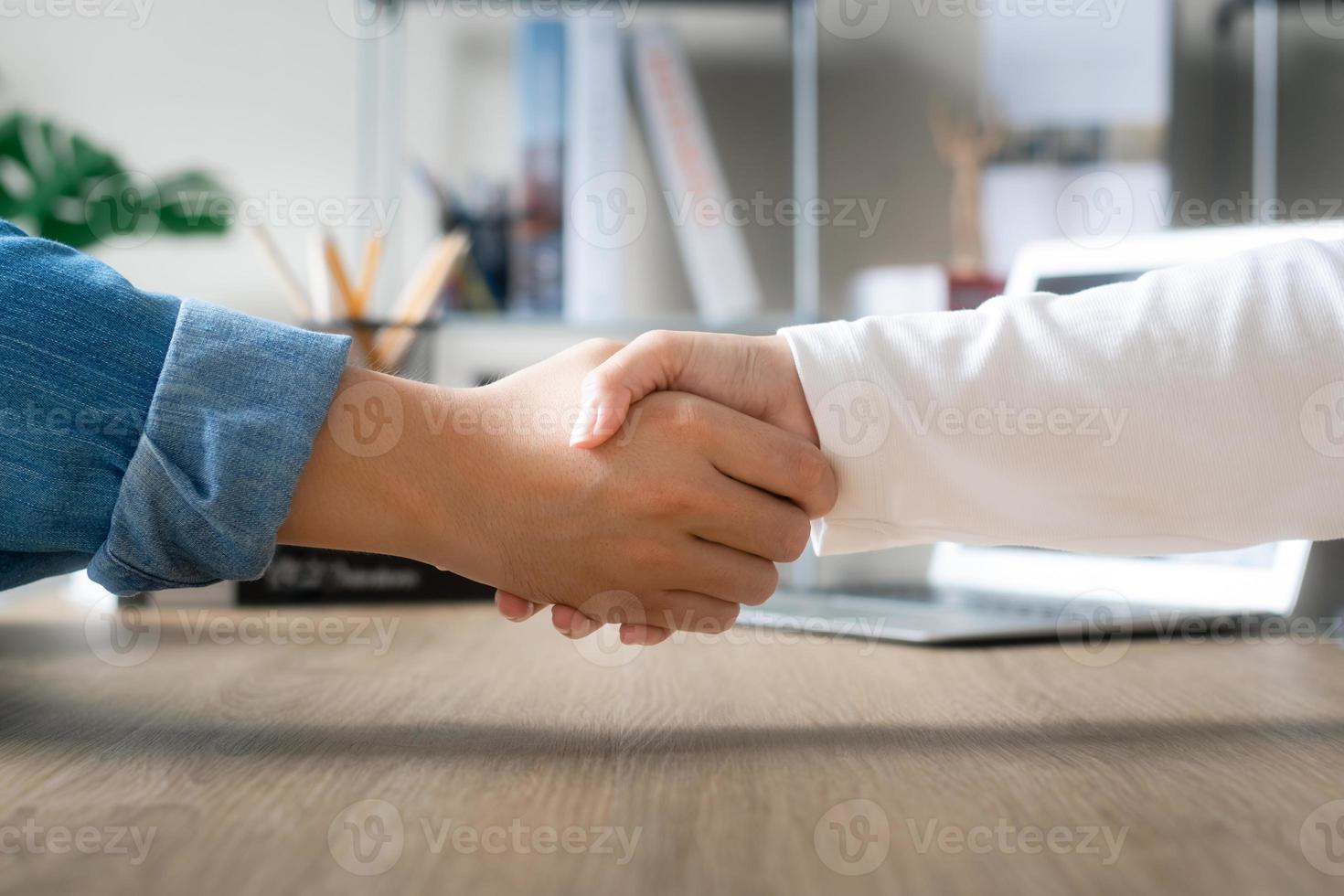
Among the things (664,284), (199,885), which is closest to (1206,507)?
(199,885)

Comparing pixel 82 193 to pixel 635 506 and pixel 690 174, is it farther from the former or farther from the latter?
pixel 635 506

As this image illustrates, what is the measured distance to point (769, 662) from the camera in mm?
763

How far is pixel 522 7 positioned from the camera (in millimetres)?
1377

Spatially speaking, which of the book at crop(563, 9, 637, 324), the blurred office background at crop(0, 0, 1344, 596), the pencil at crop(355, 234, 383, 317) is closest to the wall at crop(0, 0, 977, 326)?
the blurred office background at crop(0, 0, 1344, 596)

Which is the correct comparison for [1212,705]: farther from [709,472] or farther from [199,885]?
[199,885]

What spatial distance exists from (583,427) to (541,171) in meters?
0.85

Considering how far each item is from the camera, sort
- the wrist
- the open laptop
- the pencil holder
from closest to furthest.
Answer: the wrist
the open laptop
the pencil holder

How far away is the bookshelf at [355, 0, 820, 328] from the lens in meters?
1.35

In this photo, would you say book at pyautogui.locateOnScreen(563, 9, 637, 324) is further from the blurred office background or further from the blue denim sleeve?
the blue denim sleeve

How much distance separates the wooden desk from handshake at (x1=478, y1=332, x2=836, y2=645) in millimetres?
59

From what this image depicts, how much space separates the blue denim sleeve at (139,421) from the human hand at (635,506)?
3.8 inches

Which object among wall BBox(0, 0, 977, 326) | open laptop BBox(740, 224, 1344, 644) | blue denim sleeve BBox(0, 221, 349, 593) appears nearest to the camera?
blue denim sleeve BBox(0, 221, 349, 593)

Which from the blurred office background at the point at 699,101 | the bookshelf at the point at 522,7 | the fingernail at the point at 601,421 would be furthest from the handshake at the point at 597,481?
the blurred office background at the point at 699,101

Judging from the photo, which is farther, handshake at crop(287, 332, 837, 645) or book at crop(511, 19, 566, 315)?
book at crop(511, 19, 566, 315)
